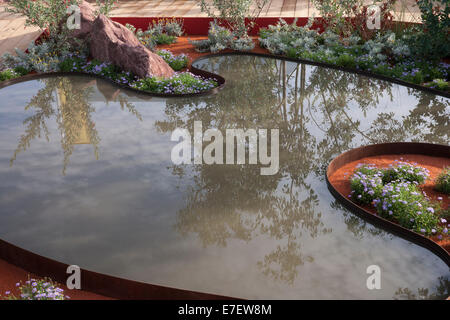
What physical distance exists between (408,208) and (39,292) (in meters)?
3.56

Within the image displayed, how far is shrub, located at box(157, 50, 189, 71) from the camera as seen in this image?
408 inches

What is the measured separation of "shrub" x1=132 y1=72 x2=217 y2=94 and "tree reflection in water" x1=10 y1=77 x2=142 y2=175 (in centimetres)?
49

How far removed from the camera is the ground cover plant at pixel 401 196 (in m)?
5.05

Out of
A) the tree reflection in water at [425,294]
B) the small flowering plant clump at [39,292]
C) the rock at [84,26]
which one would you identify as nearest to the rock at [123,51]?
the rock at [84,26]

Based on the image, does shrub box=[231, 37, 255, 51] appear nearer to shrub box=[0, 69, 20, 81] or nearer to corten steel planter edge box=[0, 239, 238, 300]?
shrub box=[0, 69, 20, 81]

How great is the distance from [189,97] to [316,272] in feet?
16.8

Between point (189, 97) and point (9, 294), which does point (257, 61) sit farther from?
point (9, 294)

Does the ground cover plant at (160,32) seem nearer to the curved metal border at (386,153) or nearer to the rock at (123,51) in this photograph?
the rock at (123,51)

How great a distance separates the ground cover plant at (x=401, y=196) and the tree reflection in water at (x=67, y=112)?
344 centimetres

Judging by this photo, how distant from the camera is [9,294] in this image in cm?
424

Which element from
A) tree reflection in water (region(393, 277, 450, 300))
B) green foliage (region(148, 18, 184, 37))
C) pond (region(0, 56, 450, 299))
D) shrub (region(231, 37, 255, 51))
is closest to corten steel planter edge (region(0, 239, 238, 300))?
pond (region(0, 56, 450, 299))
